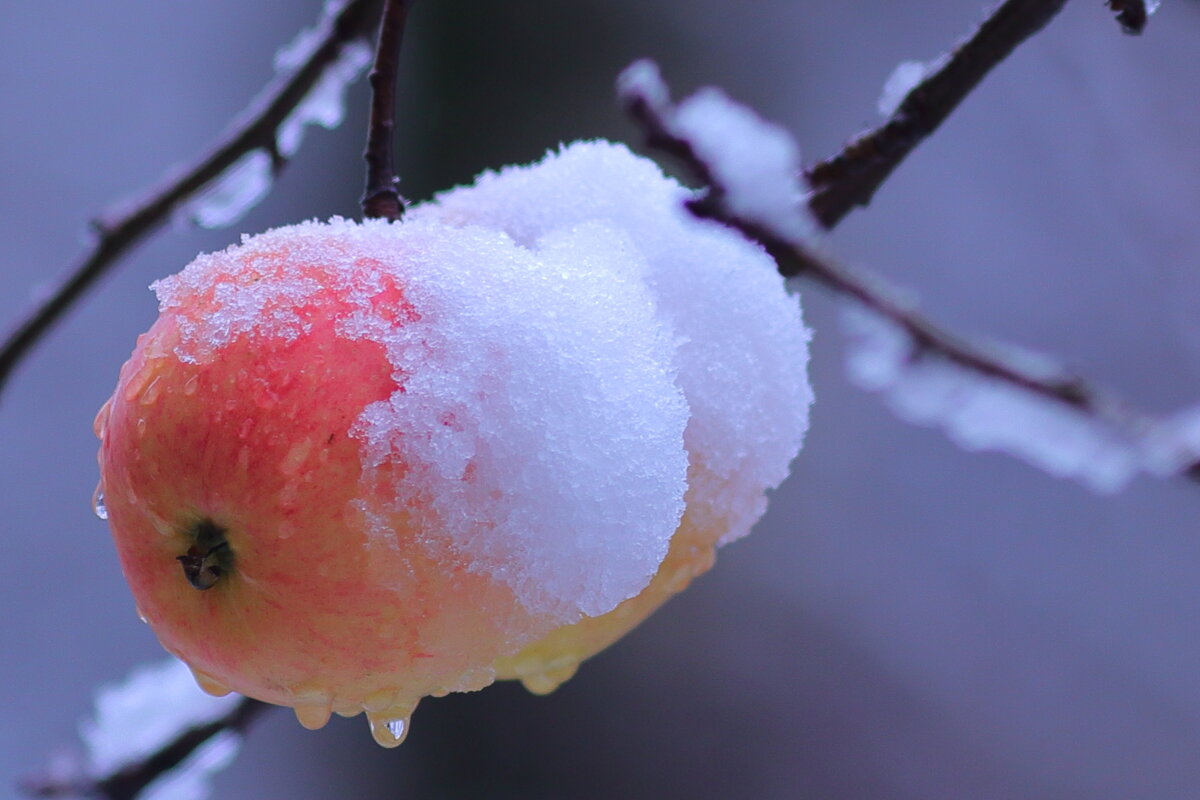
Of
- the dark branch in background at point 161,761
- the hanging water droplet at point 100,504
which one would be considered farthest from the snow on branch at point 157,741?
the hanging water droplet at point 100,504

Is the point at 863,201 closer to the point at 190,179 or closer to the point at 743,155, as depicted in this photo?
the point at 743,155

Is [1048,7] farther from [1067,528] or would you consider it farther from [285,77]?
[1067,528]

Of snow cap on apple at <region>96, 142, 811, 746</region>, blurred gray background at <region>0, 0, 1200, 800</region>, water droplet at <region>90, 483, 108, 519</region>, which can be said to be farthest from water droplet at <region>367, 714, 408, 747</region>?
blurred gray background at <region>0, 0, 1200, 800</region>

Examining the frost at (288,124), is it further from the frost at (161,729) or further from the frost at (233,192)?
the frost at (161,729)

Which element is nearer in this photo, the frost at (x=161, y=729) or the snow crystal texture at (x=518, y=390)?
the snow crystal texture at (x=518, y=390)

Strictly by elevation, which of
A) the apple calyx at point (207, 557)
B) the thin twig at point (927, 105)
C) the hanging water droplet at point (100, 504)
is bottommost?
the apple calyx at point (207, 557)

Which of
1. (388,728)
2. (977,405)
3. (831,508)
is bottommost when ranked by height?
(388,728)

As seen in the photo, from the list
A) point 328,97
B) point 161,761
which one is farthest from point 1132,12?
point 161,761

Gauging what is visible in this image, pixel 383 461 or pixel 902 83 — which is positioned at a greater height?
pixel 902 83
